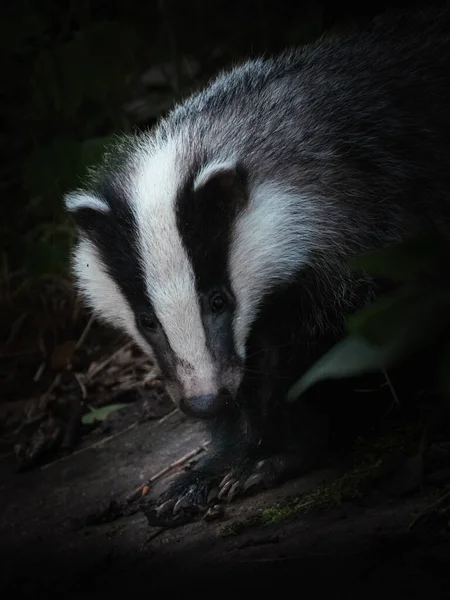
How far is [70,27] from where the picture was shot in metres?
6.28

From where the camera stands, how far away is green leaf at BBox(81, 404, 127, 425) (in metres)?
4.61

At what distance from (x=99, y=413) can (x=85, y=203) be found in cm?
135

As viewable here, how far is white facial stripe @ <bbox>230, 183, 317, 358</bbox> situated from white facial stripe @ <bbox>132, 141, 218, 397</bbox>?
0.18 m

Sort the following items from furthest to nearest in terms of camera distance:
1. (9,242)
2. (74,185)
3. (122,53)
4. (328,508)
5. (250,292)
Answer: (9,242) < (122,53) < (74,185) < (250,292) < (328,508)

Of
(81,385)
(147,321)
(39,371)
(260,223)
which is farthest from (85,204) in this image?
(39,371)

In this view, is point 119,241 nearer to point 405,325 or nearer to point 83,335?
point 405,325

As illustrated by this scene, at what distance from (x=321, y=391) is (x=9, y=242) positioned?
2861mm

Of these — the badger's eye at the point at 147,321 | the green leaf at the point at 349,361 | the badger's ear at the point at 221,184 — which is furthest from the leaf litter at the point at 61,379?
the green leaf at the point at 349,361

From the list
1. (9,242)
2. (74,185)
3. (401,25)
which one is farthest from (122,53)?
(401,25)

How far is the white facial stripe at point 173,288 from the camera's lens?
327 cm

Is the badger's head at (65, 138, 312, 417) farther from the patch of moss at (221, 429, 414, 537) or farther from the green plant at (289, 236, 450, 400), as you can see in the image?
the green plant at (289, 236, 450, 400)

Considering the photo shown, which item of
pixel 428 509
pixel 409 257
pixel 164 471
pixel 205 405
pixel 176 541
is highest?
pixel 409 257

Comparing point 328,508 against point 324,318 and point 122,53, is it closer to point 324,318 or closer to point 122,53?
point 324,318

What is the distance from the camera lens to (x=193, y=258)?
3307 millimetres
